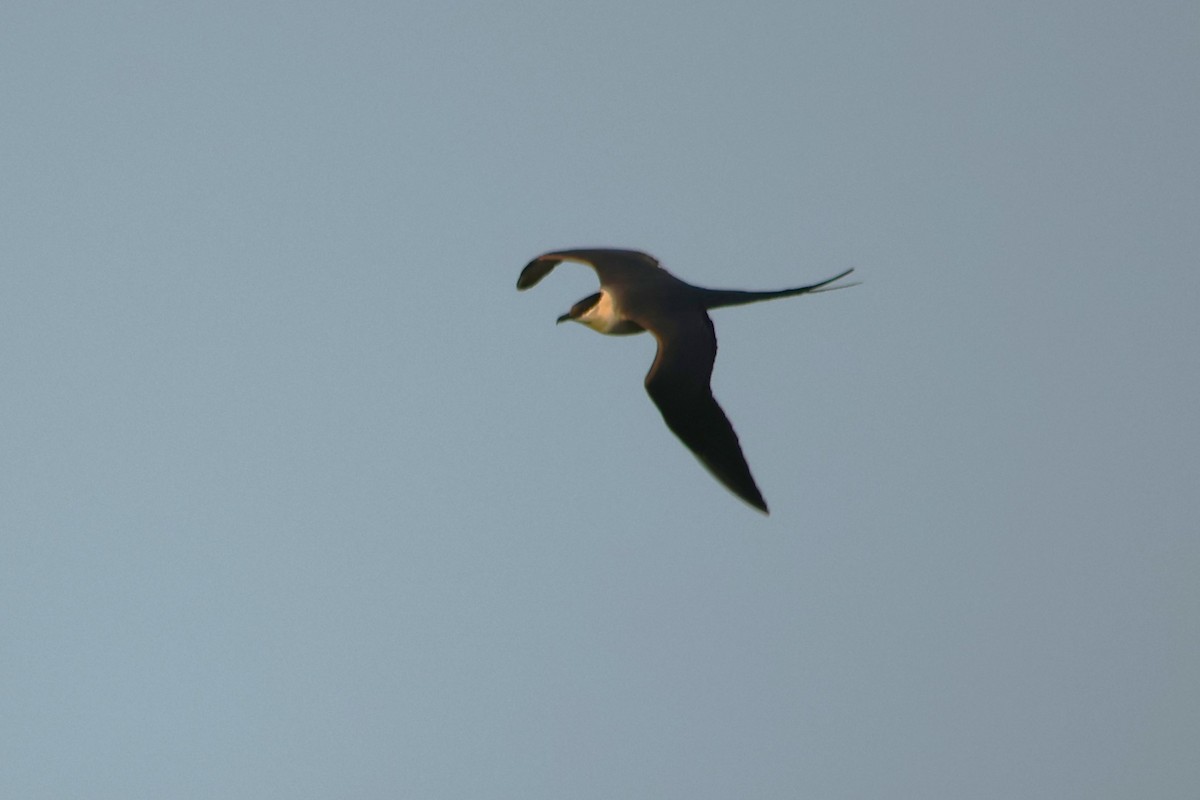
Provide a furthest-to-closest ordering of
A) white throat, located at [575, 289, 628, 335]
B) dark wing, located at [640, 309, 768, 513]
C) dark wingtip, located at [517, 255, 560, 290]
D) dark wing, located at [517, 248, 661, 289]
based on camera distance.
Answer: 1. dark wingtip, located at [517, 255, 560, 290]
2. dark wing, located at [517, 248, 661, 289]
3. white throat, located at [575, 289, 628, 335]
4. dark wing, located at [640, 309, 768, 513]

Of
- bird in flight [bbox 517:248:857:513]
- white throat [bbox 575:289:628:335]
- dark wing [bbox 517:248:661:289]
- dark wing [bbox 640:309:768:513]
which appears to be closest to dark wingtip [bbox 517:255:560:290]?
dark wing [bbox 517:248:661:289]

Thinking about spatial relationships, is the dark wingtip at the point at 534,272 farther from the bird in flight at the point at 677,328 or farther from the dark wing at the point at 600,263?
the bird in flight at the point at 677,328

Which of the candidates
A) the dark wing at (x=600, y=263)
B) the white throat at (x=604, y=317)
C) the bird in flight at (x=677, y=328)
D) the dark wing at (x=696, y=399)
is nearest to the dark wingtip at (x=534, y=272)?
the dark wing at (x=600, y=263)

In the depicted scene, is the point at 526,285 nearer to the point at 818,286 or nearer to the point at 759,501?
the point at 818,286

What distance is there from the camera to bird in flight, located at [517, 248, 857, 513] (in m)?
15.0

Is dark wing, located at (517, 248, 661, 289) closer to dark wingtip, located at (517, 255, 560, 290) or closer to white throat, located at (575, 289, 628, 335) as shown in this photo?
dark wingtip, located at (517, 255, 560, 290)

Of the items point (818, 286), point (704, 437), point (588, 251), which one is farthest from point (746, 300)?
point (588, 251)

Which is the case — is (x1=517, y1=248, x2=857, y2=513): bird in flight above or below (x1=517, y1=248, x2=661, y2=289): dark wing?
below

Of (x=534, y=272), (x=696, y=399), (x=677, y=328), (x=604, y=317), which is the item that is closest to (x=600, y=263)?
(x=604, y=317)

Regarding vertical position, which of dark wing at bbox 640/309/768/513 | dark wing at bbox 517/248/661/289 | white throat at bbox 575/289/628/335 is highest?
dark wing at bbox 517/248/661/289

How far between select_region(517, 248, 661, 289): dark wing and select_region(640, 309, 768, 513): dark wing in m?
2.10

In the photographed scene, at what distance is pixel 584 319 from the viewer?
60.3 ft

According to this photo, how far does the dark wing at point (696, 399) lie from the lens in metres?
14.9

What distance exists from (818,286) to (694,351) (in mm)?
1179
